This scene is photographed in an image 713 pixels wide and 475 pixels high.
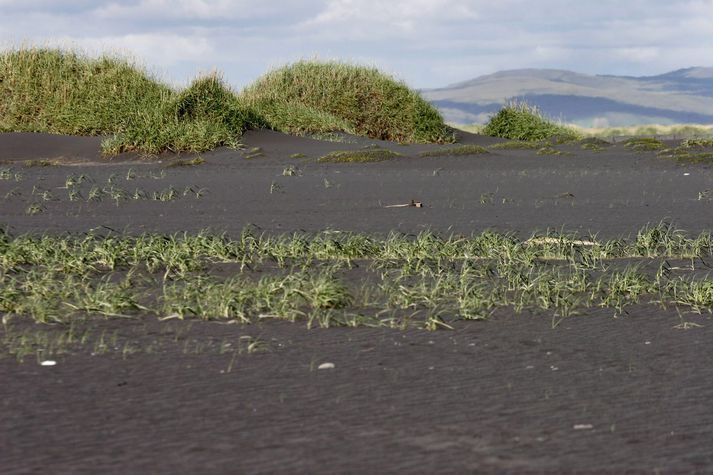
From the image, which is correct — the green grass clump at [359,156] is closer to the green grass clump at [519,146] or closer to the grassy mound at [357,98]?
the green grass clump at [519,146]

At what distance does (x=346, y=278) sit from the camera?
6.82 meters

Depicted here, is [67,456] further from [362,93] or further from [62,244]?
[362,93]

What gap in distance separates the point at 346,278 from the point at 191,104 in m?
14.9

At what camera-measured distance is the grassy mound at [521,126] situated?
1089 inches

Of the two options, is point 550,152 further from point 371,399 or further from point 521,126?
point 371,399

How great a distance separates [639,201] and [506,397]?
28.1 ft

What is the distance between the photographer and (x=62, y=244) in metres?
7.48

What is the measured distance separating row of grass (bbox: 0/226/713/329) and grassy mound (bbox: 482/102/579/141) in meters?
19.1

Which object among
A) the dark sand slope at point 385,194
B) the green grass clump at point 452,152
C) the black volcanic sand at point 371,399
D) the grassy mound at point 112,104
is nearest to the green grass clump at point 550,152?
the dark sand slope at point 385,194

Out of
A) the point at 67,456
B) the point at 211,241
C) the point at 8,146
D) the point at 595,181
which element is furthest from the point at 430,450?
the point at 8,146

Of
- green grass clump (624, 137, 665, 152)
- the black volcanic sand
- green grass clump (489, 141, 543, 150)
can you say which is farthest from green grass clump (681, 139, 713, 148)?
the black volcanic sand

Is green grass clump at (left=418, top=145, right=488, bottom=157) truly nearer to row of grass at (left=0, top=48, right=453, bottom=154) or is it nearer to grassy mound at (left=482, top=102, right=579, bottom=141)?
row of grass at (left=0, top=48, right=453, bottom=154)

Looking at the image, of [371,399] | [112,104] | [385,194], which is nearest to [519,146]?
[112,104]

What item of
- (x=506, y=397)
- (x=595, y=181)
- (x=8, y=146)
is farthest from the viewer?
(x=8, y=146)
